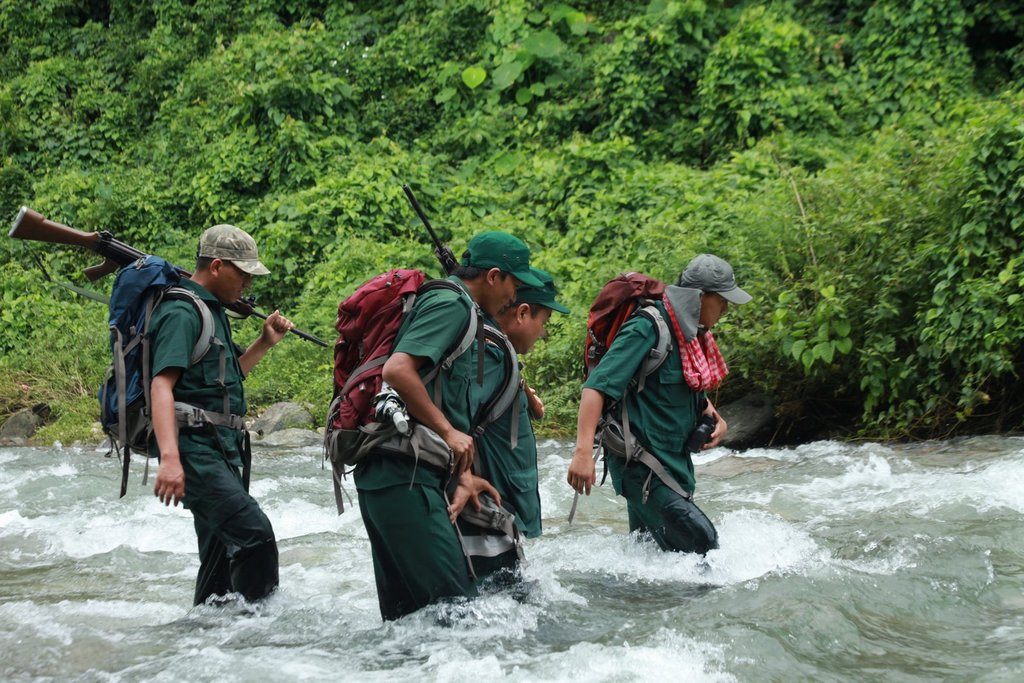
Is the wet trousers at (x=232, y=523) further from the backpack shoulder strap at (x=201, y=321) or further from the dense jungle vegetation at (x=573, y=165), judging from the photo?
the dense jungle vegetation at (x=573, y=165)

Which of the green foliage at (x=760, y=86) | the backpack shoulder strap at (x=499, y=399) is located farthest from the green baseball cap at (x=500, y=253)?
the green foliage at (x=760, y=86)

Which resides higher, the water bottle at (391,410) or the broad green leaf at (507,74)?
the broad green leaf at (507,74)

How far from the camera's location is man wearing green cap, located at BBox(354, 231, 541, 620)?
379 cm

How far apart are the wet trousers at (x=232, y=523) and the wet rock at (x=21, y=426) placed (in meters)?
7.58

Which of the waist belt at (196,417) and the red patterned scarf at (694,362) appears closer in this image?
the waist belt at (196,417)

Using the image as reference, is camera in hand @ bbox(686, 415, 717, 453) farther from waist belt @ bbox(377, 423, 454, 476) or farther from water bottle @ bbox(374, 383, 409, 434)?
water bottle @ bbox(374, 383, 409, 434)

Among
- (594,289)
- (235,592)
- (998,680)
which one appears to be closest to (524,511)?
(235,592)

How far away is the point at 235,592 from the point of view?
190 inches

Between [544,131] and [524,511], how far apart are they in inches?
448

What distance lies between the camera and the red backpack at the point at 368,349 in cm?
392

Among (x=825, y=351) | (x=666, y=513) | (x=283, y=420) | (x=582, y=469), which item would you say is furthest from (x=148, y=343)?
(x=283, y=420)

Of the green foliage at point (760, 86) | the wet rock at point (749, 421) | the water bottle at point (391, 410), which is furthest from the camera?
the green foliage at point (760, 86)

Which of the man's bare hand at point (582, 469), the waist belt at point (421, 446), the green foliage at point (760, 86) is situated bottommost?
the man's bare hand at point (582, 469)

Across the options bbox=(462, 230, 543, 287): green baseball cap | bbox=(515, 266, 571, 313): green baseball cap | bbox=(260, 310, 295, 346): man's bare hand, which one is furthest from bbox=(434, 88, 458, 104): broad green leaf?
bbox=(462, 230, 543, 287): green baseball cap
